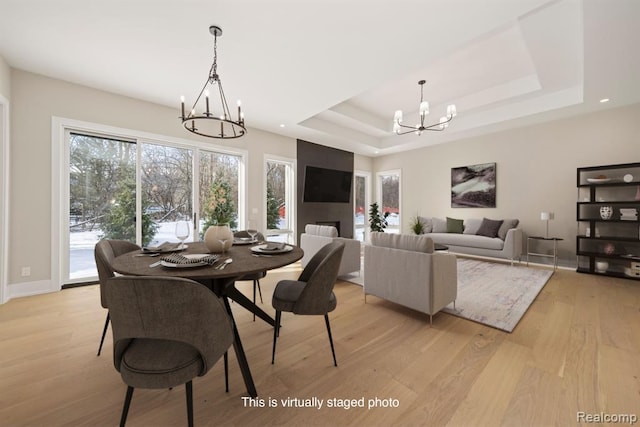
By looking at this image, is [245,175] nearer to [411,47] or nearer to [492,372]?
[411,47]

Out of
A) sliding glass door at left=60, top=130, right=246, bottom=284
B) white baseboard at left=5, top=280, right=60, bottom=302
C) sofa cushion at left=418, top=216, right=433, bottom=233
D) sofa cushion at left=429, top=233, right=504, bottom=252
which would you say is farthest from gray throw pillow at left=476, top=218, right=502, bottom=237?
white baseboard at left=5, top=280, right=60, bottom=302

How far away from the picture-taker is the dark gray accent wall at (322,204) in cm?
573

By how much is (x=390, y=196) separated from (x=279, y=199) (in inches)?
142

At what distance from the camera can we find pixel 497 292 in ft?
10.2

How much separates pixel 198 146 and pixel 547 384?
4.97 m

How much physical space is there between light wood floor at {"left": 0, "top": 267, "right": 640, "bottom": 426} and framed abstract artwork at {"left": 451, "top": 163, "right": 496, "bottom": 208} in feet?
10.6

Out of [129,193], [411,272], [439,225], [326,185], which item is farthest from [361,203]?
[129,193]

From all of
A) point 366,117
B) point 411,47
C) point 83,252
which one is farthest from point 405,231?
point 83,252

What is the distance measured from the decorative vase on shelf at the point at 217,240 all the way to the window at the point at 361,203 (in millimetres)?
5666

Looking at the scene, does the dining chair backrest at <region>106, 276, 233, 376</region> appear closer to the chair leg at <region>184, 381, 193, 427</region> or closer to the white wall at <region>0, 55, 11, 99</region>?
the chair leg at <region>184, 381, 193, 427</region>

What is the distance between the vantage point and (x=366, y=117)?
17.5ft

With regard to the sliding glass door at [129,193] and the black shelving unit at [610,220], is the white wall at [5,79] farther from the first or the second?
the black shelving unit at [610,220]

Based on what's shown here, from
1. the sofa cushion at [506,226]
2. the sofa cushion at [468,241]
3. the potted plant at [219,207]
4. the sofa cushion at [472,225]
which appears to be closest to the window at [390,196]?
the sofa cushion at [468,241]

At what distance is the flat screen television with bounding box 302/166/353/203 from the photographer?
19.2 feet
